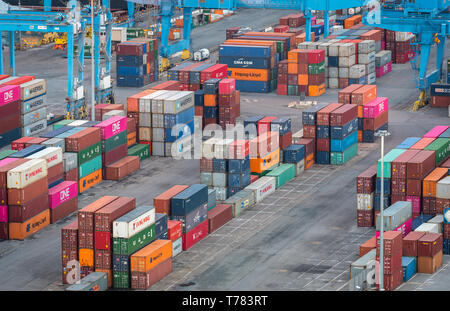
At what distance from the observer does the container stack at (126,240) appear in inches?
3610

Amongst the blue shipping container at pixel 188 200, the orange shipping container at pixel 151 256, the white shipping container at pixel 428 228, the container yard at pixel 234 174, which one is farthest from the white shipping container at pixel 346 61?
the orange shipping container at pixel 151 256

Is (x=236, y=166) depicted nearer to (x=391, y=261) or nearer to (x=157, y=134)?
(x=157, y=134)

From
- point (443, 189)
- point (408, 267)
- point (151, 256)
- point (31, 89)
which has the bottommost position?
point (408, 267)

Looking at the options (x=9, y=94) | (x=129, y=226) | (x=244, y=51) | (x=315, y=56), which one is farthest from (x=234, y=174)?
(x=244, y=51)

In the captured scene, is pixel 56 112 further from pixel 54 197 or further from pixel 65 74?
pixel 54 197

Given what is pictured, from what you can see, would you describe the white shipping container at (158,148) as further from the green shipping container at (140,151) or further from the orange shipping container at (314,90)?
the orange shipping container at (314,90)

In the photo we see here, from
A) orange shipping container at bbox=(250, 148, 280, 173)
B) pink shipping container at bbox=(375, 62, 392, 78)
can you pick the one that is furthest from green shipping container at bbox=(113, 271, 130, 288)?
pink shipping container at bbox=(375, 62, 392, 78)

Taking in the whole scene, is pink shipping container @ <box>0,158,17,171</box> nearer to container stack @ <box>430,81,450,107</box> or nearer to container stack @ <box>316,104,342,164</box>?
container stack @ <box>316,104,342,164</box>

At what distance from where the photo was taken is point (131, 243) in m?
92.1

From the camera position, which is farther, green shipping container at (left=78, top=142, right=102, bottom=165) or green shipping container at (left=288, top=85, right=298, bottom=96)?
green shipping container at (left=288, top=85, right=298, bottom=96)

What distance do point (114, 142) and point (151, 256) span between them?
105 ft

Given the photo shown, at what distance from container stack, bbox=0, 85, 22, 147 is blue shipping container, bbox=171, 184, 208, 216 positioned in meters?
35.4

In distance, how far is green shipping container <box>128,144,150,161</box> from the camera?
128500mm

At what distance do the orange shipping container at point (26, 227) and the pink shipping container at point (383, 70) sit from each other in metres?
81.9
